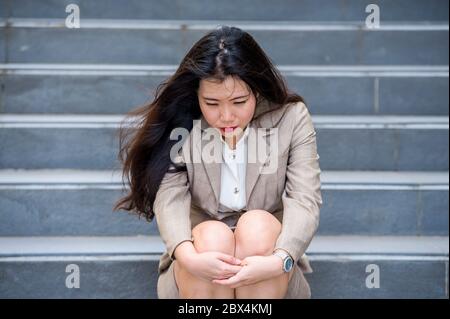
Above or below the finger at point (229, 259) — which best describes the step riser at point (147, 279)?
below

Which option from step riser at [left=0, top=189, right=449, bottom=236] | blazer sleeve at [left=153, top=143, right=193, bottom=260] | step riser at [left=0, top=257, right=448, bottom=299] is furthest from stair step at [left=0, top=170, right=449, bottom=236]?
blazer sleeve at [left=153, top=143, right=193, bottom=260]

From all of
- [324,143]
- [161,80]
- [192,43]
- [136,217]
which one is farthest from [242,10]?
[136,217]

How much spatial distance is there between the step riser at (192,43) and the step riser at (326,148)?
2.40 ft

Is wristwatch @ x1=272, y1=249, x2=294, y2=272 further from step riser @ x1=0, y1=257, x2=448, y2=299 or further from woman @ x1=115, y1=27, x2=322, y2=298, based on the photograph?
step riser @ x1=0, y1=257, x2=448, y2=299

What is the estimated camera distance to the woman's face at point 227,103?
7.43 feet

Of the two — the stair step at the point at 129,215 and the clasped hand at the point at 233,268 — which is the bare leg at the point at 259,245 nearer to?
the clasped hand at the point at 233,268

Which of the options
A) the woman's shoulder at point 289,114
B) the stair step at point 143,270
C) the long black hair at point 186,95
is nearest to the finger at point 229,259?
the long black hair at point 186,95

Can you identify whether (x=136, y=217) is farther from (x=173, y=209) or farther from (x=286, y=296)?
(x=286, y=296)

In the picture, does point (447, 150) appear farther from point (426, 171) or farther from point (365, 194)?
point (365, 194)

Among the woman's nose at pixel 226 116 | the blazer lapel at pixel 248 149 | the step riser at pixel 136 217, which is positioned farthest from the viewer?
the step riser at pixel 136 217

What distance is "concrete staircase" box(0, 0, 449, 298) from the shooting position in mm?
2850

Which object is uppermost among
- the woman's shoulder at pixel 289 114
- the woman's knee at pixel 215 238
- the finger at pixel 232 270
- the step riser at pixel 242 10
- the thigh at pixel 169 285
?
the step riser at pixel 242 10

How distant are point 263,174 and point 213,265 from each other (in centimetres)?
40

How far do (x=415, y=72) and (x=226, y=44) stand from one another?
1882 millimetres
